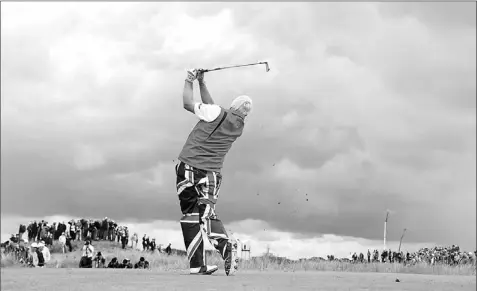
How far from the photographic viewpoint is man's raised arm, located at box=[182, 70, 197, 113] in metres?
9.46

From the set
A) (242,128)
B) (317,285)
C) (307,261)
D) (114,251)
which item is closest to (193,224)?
(242,128)

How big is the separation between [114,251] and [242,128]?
32.8 m

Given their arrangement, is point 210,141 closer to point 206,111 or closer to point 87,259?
point 206,111

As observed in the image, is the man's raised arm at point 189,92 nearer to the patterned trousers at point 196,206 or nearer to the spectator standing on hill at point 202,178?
the spectator standing on hill at point 202,178

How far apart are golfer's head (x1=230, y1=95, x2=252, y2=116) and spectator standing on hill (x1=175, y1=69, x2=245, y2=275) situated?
0.02 m

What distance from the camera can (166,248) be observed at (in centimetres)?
4591

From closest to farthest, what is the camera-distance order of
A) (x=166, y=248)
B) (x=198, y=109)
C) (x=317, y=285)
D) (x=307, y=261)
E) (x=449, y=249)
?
(x=317, y=285) → (x=198, y=109) → (x=307, y=261) → (x=449, y=249) → (x=166, y=248)

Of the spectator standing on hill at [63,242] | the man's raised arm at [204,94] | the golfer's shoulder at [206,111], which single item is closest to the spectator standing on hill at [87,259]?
the man's raised arm at [204,94]

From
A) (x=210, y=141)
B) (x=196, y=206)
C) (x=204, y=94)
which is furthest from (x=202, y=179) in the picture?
(x=204, y=94)

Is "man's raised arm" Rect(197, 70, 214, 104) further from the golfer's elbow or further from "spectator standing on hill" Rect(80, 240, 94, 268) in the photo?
"spectator standing on hill" Rect(80, 240, 94, 268)

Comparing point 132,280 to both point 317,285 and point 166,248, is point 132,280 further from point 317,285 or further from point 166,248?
point 166,248

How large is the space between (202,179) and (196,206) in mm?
390

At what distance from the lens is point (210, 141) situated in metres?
9.62

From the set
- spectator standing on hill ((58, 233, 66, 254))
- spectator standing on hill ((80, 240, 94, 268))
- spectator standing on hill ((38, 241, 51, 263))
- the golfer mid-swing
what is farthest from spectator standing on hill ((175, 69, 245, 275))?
spectator standing on hill ((58, 233, 66, 254))
